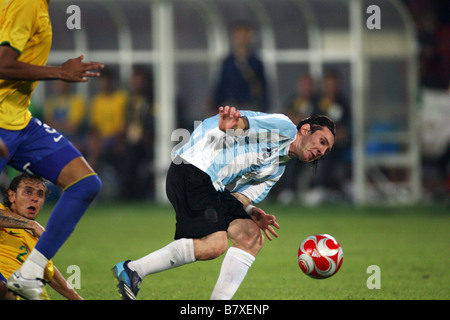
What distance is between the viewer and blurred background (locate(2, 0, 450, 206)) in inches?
546

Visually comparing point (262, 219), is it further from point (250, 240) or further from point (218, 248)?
point (218, 248)

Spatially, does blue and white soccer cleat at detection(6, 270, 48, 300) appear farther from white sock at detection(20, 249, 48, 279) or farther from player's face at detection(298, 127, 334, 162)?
player's face at detection(298, 127, 334, 162)

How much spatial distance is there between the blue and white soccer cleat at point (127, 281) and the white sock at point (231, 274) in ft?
1.68

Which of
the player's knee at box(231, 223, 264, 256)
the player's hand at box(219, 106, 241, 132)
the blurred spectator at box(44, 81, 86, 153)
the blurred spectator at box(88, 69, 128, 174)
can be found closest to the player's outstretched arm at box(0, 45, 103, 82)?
the player's hand at box(219, 106, 241, 132)

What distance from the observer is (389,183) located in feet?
49.8

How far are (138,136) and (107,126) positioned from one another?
25.9 inches

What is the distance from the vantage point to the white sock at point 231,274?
17.3ft

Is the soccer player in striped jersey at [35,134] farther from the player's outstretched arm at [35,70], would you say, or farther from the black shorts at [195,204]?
the black shorts at [195,204]

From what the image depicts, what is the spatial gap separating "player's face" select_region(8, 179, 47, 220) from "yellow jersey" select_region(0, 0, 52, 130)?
55 centimetres

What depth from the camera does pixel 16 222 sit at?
507cm

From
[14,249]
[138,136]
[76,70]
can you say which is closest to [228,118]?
[76,70]

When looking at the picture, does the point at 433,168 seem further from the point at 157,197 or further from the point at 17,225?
the point at 17,225

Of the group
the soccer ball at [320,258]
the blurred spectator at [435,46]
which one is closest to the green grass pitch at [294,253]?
the soccer ball at [320,258]

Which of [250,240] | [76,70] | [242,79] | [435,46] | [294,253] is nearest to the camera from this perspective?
[76,70]
